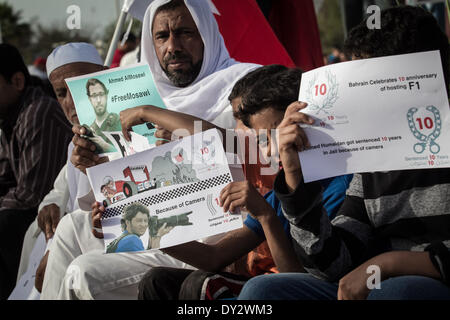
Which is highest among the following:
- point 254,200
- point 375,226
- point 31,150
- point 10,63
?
point 10,63

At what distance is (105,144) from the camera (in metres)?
2.53

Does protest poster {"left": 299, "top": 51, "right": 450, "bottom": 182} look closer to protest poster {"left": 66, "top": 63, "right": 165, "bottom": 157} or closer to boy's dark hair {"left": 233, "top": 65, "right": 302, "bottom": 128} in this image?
boy's dark hair {"left": 233, "top": 65, "right": 302, "bottom": 128}

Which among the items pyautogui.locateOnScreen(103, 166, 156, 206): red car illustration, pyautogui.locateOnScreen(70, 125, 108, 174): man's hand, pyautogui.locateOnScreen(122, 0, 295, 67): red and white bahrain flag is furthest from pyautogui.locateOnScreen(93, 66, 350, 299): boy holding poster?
pyautogui.locateOnScreen(122, 0, 295, 67): red and white bahrain flag

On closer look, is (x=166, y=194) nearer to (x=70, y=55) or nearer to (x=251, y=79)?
(x=251, y=79)

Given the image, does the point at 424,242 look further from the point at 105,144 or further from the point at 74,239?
the point at 74,239

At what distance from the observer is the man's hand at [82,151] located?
2551 mm

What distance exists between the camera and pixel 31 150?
4086 millimetres

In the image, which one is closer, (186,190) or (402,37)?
(402,37)

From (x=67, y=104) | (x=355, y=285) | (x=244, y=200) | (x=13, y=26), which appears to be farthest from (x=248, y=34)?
(x=13, y=26)

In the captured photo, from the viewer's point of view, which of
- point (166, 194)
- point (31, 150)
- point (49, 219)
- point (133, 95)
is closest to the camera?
point (166, 194)

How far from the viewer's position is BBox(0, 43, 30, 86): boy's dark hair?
441cm

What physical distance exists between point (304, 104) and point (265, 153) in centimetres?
56

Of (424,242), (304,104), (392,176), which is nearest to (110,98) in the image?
(304,104)

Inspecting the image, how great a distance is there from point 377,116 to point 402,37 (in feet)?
1.00
